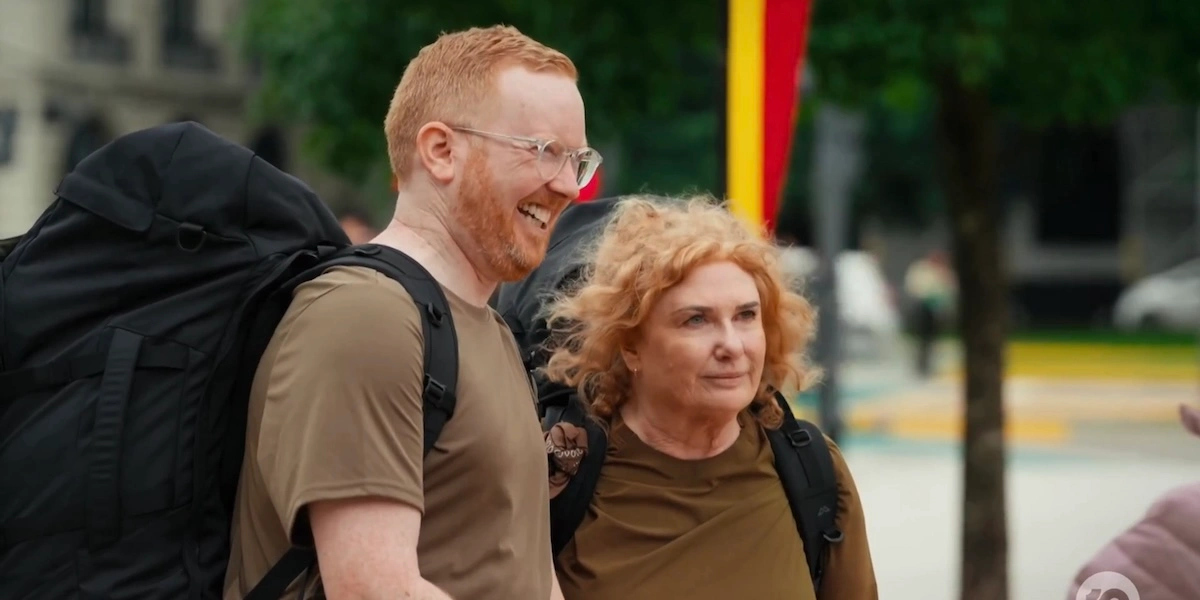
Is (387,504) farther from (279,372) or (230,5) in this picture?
(230,5)

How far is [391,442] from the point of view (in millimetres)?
2045

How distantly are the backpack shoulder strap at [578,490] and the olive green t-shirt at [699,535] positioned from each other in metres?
0.02

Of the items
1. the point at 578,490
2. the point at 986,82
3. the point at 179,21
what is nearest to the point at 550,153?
the point at 578,490

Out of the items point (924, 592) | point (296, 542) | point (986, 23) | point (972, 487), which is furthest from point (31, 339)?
point (924, 592)

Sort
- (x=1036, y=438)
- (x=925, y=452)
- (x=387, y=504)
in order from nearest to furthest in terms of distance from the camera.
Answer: (x=387, y=504) < (x=925, y=452) < (x=1036, y=438)

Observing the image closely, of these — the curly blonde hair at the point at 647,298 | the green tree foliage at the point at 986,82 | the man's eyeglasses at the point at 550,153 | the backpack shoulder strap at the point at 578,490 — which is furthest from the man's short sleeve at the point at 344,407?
the green tree foliage at the point at 986,82

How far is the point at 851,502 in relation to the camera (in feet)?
9.68

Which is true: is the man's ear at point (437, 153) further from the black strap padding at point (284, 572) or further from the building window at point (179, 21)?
the building window at point (179, 21)

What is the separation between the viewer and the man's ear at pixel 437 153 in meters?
2.27

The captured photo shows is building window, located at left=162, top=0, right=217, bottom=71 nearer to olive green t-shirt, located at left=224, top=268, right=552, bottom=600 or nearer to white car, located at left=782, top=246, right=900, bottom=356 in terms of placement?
white car, located at left=782, top=246, right=900, bottom=356

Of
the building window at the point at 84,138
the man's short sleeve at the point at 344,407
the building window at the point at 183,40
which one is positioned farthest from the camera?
the building window at the point at 183,40

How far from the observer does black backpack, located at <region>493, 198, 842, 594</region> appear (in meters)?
2.87

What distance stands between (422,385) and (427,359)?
0.04m

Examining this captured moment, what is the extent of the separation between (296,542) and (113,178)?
21.0 inches
